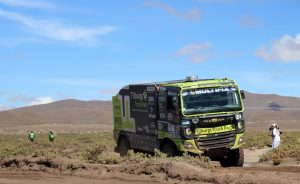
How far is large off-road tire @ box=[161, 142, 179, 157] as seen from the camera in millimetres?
17844

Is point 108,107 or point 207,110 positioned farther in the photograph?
point 108,107

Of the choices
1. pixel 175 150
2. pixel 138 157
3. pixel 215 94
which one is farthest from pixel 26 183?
pixel 215 94

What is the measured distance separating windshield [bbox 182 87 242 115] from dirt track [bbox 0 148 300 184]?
263 cm

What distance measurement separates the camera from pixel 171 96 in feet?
58.3

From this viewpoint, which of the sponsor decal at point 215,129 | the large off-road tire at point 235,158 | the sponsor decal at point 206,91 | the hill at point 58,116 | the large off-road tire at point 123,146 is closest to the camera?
the sponsor decal at point 215,129

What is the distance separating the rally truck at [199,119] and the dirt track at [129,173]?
222 cm

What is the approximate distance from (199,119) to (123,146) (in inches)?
211

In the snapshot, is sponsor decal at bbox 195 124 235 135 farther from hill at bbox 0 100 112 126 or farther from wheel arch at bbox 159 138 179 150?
hill at bbox 0 100 112 126

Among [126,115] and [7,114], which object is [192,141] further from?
[7,114]

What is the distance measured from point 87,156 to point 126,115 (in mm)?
3867

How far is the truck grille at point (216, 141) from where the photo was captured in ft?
57.5

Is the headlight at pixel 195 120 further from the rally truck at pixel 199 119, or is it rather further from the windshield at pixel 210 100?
the windshield at pixel 210 100

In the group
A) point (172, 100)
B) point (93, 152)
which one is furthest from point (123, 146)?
point (172, 100)

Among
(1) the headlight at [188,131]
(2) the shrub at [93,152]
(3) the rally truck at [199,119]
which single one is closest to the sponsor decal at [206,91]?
(3) the rally truck at [199,119]
